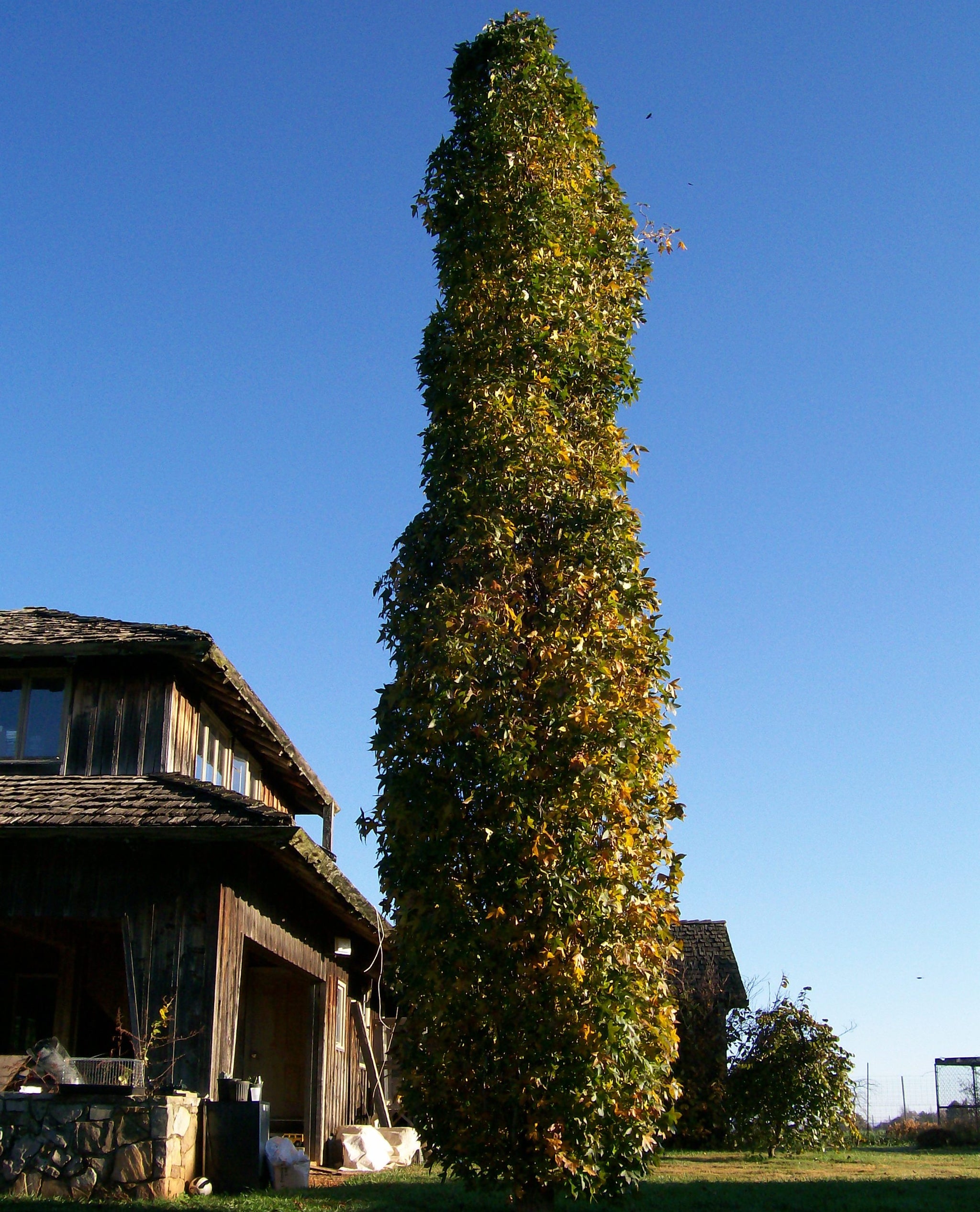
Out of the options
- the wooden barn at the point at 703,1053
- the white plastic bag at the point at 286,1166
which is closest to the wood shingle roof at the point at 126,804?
the white plastic bag at the point at 286,1166

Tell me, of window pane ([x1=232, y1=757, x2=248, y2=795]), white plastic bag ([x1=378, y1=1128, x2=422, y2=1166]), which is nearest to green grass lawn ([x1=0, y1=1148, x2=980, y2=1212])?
white plastic bag ([x1=378, y1=1128, x2=422, y2=1166])

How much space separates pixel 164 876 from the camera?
13.0m

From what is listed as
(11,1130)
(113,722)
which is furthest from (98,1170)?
(113,722)

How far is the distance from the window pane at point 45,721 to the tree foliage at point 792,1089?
12940 millimetres

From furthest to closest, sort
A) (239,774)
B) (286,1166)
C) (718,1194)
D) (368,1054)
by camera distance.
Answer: (368,1054) → (239,774) → (286,1166) → (718,1194)

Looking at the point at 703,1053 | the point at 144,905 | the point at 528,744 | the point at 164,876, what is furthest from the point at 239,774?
the point at 703,1053

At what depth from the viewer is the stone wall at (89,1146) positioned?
11.0 meters

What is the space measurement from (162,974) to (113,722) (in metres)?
3.43

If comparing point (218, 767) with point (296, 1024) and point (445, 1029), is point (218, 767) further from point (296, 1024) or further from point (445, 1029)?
point (445, 1029)

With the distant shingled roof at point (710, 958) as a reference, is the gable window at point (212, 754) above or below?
above

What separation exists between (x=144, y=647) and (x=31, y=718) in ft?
6.01

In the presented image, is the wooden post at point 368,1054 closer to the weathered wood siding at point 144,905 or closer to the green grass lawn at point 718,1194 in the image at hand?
the green grass lawn at point 718,1194

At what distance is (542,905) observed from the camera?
8.92 metres

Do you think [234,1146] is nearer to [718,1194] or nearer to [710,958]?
[718,1194]
